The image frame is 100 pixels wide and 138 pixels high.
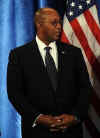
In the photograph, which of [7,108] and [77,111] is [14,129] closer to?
[7,108]

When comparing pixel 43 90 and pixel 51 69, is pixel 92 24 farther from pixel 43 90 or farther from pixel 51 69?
pixel 43 90

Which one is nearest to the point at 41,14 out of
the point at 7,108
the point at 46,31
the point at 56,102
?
the point at 46,31

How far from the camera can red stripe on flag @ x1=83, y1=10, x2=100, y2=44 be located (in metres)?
2.42

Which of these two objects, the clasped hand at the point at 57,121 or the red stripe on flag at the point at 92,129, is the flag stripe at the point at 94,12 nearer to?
the red stripe on flag at the point at 92,129

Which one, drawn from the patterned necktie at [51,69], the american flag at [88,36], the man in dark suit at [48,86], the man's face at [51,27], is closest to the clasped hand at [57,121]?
the man in dark suit at [48,86]

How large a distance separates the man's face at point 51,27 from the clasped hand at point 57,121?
46 cm

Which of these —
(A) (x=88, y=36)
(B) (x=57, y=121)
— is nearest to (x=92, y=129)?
(A) (x=88, y=36)

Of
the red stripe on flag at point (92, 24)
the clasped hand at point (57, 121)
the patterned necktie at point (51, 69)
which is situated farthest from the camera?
the red stripe on flag at point (92, 24)

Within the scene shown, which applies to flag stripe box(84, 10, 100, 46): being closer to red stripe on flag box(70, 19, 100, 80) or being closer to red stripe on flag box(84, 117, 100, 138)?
red stripe on flag box(70, 19, 100, 80)

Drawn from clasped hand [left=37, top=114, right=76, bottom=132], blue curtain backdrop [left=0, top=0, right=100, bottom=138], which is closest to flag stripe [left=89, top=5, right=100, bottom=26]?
blue curtain backdrop [left=0, top=0, right=100, bottom=138]

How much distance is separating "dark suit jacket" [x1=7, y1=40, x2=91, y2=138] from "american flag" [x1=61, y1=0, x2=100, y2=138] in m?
0.56

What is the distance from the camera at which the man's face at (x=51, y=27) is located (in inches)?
72.5

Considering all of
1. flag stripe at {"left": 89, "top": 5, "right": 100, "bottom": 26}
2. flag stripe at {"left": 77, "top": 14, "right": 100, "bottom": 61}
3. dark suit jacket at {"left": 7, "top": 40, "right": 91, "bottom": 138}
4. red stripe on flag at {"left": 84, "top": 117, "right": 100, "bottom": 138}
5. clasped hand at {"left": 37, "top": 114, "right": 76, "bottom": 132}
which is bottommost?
red stripe on flag at {"left": 84, "top": 117, "right": 100, "bottom": 138}

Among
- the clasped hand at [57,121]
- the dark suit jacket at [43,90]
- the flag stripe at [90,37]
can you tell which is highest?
the flag stripe at [90,37]
